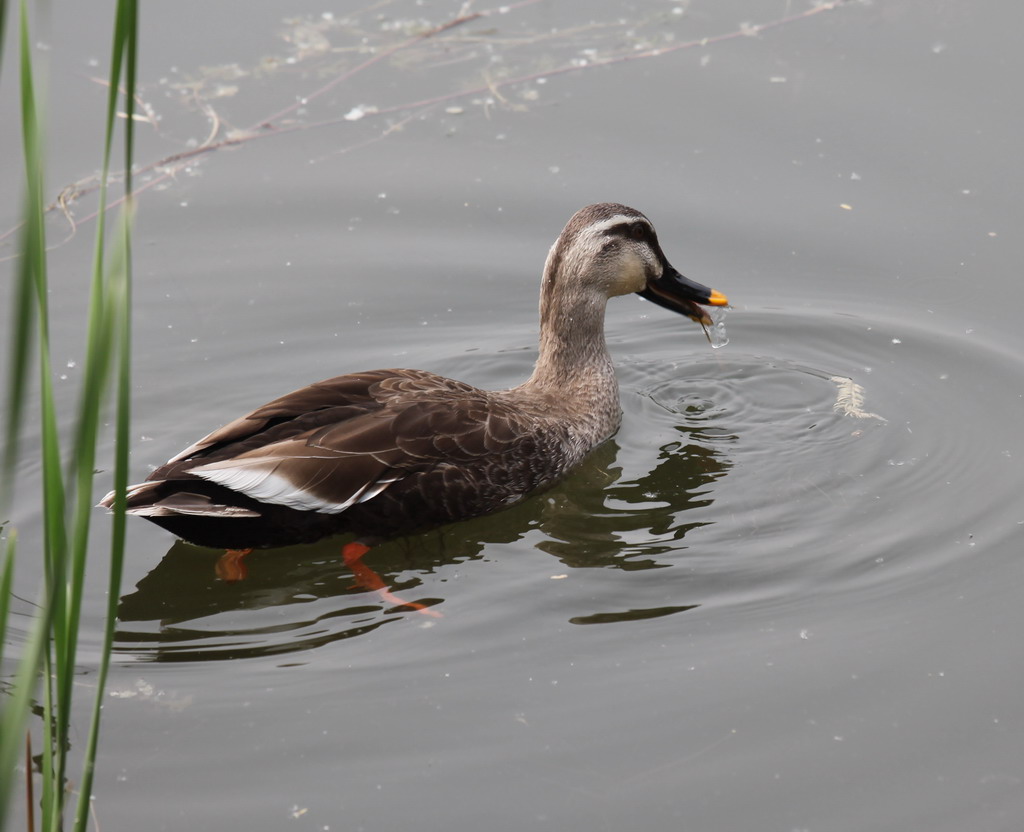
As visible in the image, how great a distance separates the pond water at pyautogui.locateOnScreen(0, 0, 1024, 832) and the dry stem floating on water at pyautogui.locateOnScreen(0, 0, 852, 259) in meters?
0.04

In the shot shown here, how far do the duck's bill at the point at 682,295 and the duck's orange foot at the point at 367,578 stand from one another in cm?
245

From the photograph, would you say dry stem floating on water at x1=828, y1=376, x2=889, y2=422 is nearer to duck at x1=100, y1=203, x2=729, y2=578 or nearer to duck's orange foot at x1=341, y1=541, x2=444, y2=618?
duck at x1=100, y1=203, x2=729, y2=578

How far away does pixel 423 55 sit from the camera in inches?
406

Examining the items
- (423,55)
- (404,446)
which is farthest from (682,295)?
(423,55)

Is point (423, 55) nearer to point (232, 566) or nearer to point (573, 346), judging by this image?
point (573, 346)

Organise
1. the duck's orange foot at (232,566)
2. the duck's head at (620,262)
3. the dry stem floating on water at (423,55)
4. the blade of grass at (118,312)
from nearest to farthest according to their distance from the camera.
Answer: the blade of grass at (118,312)
the duck's orange foot at (232,566)
the duck's head at (620,262)
the dry stem floating on water at (423,55)

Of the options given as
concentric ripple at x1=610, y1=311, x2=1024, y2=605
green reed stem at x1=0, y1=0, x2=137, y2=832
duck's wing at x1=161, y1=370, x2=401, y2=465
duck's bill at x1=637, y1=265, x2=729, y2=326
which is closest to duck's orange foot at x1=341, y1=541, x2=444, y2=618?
duck's wing at x1=161, y1=370, x2=401, y2=465

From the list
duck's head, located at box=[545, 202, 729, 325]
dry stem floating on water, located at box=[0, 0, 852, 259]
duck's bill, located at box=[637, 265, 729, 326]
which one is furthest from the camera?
dry stem floating on water, located at box=[0, 0, 852, 259]

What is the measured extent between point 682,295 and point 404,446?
220cm

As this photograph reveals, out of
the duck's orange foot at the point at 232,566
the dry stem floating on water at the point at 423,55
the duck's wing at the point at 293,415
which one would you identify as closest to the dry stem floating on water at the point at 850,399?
the duck's wing at the point at 293,415

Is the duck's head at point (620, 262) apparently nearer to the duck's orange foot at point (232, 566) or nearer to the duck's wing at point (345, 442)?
the duck's wing at point (345, 442)

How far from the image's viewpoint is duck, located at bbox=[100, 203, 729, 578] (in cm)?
582

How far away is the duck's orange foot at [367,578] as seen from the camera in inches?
227

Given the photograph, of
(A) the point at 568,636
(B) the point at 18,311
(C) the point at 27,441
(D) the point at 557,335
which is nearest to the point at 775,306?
(D) the point at 557,335
